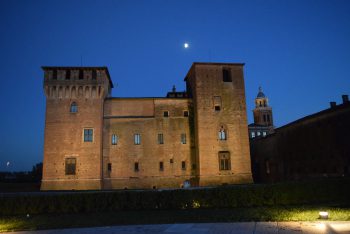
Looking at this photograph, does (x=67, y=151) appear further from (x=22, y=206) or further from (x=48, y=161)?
(x=22, y=206)

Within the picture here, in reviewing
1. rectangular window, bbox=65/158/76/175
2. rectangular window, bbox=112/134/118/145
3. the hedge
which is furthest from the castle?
the hedge

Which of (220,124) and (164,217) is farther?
(220,124)

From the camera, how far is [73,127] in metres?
32.6

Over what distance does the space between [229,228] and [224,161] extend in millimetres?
22342

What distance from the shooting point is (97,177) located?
103ft

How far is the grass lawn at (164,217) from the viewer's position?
12227 mm

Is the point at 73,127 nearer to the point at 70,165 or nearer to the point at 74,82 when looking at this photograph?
the point at 70,165

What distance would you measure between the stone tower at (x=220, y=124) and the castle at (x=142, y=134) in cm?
11

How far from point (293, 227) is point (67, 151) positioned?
87.5ft

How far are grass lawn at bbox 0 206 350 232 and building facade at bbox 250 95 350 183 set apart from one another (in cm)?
1286

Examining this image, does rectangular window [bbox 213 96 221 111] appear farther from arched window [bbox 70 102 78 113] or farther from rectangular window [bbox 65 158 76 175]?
rectangular window [bbox 65 158 76 175]

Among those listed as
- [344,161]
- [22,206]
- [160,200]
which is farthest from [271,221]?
[344,161]

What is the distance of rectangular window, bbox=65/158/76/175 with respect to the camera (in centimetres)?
3153

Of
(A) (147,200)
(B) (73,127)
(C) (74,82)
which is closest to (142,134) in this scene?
(B) (73,127)
